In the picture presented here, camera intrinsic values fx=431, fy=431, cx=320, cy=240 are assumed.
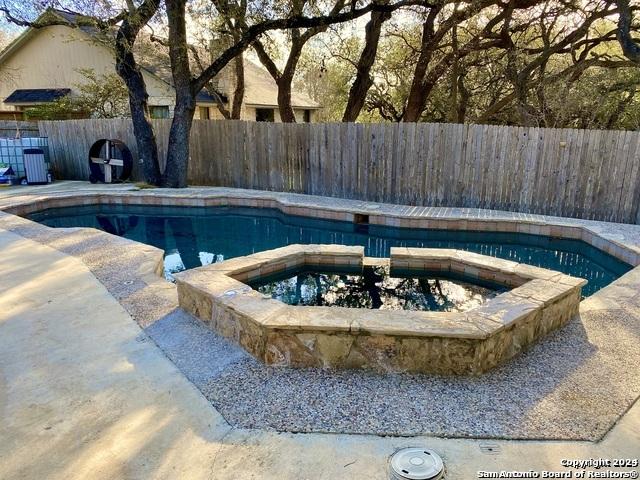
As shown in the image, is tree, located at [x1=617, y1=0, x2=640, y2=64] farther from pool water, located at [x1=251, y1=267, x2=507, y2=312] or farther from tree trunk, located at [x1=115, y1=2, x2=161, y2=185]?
tree trunk, located at [x1=115, y1=2, x2=161, y2=185]

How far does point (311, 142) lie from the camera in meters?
8.88

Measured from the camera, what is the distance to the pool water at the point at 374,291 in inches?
157

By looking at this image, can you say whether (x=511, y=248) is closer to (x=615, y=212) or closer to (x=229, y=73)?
(x=615, y=212)

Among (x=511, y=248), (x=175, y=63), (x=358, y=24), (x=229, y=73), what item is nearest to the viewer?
(x=511, y=248)

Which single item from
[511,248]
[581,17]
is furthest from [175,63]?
[581,17]

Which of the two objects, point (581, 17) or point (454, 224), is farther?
point (581, 17)

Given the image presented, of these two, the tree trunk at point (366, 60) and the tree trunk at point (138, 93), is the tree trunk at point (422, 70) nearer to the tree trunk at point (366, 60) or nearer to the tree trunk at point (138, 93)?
the tree trunk at point (366, 60)

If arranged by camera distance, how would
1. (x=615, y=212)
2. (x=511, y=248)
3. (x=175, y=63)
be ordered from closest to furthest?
(x=511, y=248)
(x=615, y=212)
(x=175, y=63)

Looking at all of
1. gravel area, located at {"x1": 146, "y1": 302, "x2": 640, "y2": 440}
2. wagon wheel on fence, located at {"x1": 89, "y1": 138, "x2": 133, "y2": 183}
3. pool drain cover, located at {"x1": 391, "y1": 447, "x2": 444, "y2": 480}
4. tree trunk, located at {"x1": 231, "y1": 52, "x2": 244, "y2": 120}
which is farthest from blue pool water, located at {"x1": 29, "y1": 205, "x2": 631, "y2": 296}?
tree trunk, located at {"x1": 231, "y1": 52, "x2": 244, "y2": 120}

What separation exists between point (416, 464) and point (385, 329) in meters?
0.82

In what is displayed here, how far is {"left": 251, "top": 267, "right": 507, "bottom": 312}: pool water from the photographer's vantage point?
399 cm

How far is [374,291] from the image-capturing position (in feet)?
14.1

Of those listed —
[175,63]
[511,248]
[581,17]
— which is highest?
[581,17]

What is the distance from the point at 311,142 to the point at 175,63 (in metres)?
3.18
